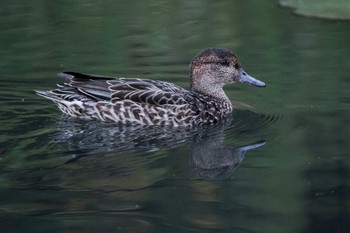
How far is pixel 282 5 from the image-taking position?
14.8 metres

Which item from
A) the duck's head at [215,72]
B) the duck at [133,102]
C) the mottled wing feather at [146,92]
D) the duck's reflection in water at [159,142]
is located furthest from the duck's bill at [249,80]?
the mottled wing feather at [146,92]

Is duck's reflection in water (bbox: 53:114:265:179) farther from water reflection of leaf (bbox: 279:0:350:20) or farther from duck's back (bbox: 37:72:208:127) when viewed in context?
water reflection of leaf (bbox: 279:0:350:20)

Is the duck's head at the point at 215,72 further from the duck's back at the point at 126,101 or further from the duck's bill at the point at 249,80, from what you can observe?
the duck's back at the point at 126,101

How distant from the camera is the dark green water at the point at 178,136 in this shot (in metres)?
7.03

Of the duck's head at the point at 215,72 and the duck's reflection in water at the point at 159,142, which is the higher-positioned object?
the duck's head at the point at 215,72

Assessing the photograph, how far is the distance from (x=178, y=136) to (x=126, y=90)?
86 cm

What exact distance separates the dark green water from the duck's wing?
341 mm

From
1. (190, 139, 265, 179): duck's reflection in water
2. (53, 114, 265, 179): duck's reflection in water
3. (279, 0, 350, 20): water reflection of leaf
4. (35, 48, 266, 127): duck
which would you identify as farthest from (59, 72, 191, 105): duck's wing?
(279, 0, 350, 20): water reflection of leaf

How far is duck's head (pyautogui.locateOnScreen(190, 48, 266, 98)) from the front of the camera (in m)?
10.2

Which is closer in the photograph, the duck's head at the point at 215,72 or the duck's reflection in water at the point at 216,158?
the duck's reflection in water at the point at 216,158

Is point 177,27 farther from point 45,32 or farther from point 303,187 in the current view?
point 303,187

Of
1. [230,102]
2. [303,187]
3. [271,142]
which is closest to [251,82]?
[230,102]

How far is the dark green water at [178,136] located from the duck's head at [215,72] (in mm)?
273

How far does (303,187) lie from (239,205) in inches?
24.6
